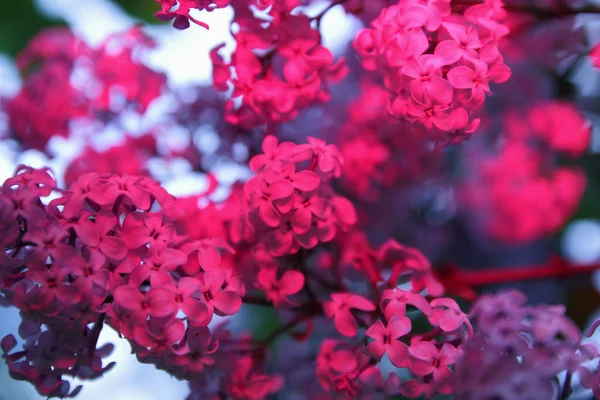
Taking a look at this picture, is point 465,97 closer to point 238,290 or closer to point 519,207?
point 238,290

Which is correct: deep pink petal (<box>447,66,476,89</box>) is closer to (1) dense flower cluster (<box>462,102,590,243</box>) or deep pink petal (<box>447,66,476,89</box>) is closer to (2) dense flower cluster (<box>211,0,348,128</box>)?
(2) dense flower cluster (<box>211,0,348,128</box>)

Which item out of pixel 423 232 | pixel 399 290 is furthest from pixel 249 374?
pixel 423 232

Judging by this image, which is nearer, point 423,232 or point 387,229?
point 387,229

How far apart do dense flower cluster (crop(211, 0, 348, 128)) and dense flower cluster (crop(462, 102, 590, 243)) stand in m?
0.34

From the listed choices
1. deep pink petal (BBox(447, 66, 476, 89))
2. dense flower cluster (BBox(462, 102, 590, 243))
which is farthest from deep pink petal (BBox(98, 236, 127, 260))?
dense flower cluster (BBox(462, 102, 590, 243))

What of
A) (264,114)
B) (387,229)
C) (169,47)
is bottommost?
(387,229)

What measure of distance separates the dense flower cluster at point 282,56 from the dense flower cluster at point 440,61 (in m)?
0.05

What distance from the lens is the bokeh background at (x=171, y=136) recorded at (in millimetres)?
542

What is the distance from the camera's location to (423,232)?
0.78 metres

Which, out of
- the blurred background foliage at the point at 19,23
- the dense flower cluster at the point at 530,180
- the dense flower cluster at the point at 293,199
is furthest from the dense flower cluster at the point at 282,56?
the blurred background foliage at the point at 19,23

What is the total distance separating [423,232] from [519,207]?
0.39 ft

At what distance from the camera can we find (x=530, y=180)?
0.75m

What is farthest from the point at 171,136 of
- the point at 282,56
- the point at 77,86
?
the point at 282,56

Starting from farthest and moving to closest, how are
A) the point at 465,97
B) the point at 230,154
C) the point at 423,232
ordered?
1. the point at 423,232
2. the point at 230,154
3. the point at 465,97
